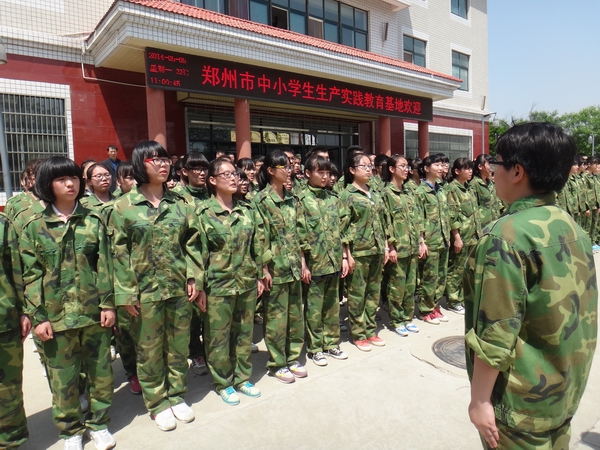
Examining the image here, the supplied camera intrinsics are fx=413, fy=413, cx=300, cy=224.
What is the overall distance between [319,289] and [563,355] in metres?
2.34

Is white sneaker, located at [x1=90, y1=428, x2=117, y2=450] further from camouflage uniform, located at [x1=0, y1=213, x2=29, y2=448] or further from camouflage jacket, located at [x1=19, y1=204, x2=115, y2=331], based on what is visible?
camouflage jacket, located at [x1=19, y1=204, x2=115, y2=331]

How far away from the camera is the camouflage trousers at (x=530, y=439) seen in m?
1.28

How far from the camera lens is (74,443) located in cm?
236

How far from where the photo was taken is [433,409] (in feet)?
8.86

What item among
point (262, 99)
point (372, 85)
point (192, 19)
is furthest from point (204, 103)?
point (372, 85)

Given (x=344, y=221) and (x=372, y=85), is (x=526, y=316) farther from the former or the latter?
(x=372, y=85)

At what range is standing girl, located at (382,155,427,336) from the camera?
411 cm

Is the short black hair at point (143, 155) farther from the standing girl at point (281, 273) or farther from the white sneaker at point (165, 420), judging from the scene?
the white sneaker at point (165, 420)

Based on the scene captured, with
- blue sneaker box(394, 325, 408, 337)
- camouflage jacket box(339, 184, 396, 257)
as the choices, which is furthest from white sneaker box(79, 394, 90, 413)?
blue sneaker box(394, 325, 408, 337)

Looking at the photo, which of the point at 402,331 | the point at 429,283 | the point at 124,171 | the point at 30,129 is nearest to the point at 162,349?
the point at 124,171

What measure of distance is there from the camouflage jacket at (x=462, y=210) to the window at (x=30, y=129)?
648cm

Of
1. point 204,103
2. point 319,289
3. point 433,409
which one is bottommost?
point 433,409

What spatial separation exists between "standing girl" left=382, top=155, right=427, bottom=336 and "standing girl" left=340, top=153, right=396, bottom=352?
11.6 inches

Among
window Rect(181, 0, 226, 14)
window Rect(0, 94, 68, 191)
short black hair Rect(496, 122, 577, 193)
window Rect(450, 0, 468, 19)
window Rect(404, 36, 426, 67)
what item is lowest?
short black hair Rect(496, 122, 577, 193)
